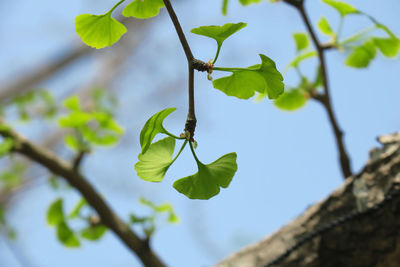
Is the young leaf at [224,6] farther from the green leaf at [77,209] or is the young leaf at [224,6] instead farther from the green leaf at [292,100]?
the green leaf at [77,209]

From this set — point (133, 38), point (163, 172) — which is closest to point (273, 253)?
point (163, 172)

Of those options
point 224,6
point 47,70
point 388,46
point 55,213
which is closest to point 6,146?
point 55,213

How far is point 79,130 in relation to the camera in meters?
0.58

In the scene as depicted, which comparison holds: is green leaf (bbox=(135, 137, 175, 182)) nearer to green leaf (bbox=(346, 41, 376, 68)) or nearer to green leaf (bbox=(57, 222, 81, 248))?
green leaf (bbox=(346, 41, 376, 68))

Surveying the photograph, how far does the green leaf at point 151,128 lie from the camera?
0.60 feet

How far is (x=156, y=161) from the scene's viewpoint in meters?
0.19

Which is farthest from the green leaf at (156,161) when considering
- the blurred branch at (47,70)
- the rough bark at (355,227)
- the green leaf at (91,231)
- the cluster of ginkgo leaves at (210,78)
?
the blurred branch at (47,70)

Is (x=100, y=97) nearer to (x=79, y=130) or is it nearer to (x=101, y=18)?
(x=79, y=130)

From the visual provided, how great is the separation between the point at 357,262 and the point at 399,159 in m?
0.12

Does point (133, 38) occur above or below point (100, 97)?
above

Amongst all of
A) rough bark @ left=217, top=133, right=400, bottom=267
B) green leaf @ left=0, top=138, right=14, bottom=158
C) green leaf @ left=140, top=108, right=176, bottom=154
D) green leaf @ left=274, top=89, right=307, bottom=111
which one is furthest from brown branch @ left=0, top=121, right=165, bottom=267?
green leaf @ left=140, top=108, right=176, bottom=154

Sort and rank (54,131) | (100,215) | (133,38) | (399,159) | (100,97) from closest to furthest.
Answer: (399,159) → (100,215) → (100,97) → (54,131) → (133,38)

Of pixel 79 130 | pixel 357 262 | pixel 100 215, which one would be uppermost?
pixel 79 130

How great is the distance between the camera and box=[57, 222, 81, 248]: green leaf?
56 cm
